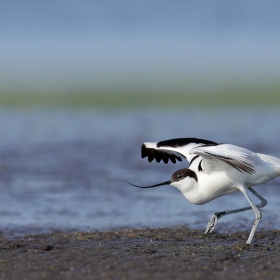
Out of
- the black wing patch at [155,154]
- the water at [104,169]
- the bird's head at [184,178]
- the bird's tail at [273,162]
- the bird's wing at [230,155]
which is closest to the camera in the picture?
the bird's wing at [230,155]

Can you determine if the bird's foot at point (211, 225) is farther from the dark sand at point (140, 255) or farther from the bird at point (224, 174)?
the bird at point (224, 174)

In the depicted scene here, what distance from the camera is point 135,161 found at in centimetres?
1452

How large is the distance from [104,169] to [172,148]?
16.3 ft

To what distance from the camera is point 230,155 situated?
7723 millimetres

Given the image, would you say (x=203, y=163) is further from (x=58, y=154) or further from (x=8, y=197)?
(x=58, y=154)

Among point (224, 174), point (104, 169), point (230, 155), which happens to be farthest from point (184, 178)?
point (104, 169)

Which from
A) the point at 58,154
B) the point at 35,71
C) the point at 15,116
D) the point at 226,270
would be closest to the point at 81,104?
the point at 15,116

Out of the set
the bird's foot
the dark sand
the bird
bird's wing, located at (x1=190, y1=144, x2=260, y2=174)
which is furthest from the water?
bird's wing, located at (x1=190, y1=144, x2=260, y2=174)

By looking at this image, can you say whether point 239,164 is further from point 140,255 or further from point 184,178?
point 140,255

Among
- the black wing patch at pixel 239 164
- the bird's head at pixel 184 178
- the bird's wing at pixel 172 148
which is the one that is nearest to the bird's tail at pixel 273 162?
the black wing patch at pixel 239 164

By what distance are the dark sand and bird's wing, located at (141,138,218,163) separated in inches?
39.7

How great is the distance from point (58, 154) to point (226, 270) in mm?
9424

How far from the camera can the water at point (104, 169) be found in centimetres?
1017

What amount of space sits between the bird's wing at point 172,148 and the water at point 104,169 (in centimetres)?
94
